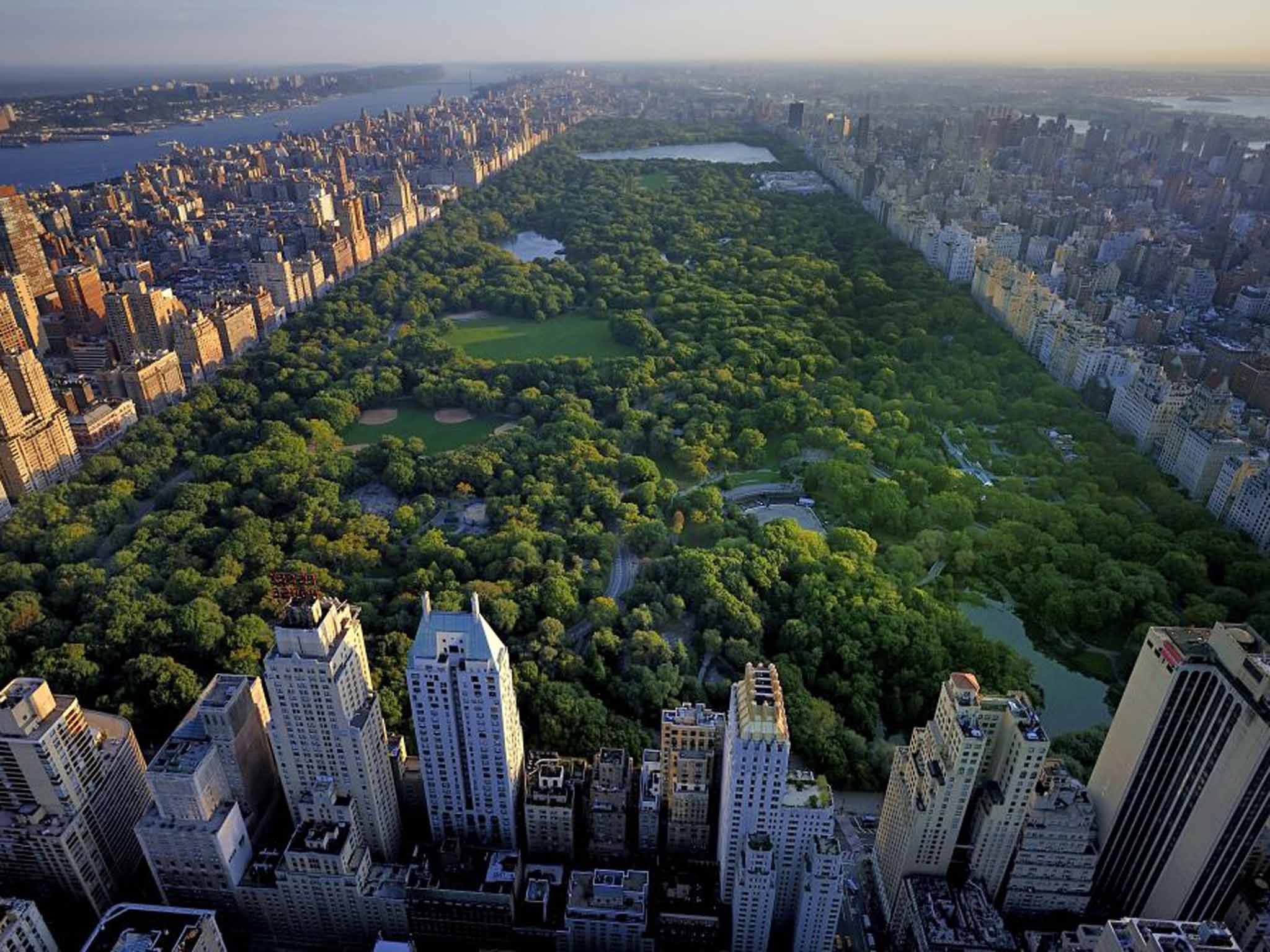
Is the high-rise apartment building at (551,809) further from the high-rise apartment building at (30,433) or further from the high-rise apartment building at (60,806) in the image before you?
the high-rise apartment building at (30,433)

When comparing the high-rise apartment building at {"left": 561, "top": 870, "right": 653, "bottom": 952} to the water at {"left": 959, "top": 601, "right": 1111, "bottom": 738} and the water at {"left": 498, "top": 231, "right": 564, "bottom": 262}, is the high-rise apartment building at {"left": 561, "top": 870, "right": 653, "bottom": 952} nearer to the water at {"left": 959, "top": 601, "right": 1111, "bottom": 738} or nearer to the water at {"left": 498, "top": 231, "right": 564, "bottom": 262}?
the water at {"left": 959, "top": 601, "right": 1111, "bottom": 738}

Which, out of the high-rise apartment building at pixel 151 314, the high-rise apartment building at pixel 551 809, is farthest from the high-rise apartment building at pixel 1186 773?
the high-rise apartment building at pixel 151 314

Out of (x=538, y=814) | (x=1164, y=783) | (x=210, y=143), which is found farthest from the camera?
(x=210, y=143)

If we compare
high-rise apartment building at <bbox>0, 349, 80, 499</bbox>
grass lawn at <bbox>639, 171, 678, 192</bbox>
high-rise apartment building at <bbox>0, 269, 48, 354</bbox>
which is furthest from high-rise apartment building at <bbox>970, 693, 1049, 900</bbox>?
grass lawn at <bbox>639, 171, 678, 192</bbox>

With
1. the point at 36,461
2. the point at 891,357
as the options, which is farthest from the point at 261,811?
the point at 891,357

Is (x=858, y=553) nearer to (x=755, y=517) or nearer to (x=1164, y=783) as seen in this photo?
(x=755, y=517)

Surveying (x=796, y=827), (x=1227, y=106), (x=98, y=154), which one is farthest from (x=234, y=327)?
(x=1227, y=106)
